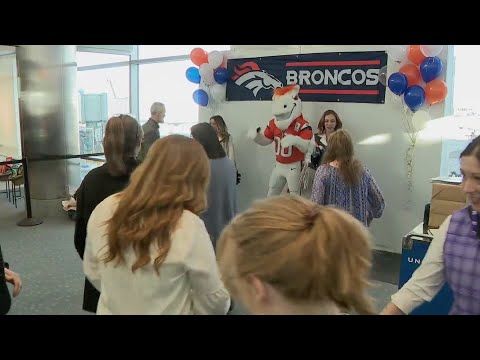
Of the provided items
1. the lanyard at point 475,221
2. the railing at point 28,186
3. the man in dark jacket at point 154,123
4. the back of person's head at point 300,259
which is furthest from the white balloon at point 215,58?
Result: the back of person's head at point 300,259

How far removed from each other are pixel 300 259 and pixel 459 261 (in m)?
0.76

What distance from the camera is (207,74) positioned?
17.8 feet

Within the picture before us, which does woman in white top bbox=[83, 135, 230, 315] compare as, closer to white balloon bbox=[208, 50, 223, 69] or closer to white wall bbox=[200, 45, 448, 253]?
white wall bbox=[200, 45, 448, 253]

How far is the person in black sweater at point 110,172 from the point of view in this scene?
1966 millimetres

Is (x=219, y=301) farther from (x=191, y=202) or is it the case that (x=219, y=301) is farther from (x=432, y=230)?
(x=432, y=230)

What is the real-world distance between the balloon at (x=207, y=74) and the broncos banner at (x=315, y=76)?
204 mm

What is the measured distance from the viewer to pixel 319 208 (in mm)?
776

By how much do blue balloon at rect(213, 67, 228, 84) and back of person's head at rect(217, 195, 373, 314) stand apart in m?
4.76

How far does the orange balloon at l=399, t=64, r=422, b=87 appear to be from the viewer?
4.00 metres

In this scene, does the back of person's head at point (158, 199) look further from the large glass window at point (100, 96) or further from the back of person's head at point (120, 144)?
the large glass window at point (100, 96)

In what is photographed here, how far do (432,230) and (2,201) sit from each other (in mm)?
5889

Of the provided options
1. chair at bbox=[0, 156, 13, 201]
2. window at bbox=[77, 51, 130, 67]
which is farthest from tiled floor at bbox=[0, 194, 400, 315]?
window at bbox=[77, 51, 130, 67]

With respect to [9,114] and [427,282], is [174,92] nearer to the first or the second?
[9,114]
